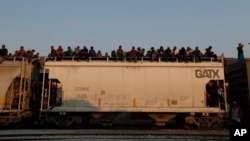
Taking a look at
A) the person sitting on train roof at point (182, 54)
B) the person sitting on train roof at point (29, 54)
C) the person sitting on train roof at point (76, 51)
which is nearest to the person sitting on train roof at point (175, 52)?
the person sitting on train roof at point (182, 54)

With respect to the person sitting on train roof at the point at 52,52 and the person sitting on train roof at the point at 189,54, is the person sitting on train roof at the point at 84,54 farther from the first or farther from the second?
the person sitting on train roof at the point at 189,54

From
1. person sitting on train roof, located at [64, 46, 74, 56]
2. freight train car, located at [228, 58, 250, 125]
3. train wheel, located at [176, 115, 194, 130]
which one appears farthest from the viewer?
person sitting on train roof, located at [64, 46, 74, 56]

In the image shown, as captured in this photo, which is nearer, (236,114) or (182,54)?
(236,114)

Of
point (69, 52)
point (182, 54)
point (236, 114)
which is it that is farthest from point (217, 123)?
point (69, 52)

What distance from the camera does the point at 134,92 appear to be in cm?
1305

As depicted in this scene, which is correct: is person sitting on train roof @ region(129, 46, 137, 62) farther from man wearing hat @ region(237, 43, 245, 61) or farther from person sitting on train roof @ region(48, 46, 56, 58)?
man wearing hat @ region(237, 43, 245, 61)

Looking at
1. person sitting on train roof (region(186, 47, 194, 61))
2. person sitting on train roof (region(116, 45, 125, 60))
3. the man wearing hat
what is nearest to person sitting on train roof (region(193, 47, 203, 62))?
person sitting on train roof (region(186, 47, 194, 61))

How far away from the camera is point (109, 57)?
13625mm

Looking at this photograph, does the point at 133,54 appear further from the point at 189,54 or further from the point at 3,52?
the point at 3,52

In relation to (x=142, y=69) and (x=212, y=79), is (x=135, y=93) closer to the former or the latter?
(x=142, y=69)

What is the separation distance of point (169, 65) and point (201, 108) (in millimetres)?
2811

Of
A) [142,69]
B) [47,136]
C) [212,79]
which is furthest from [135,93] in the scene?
[47,136]

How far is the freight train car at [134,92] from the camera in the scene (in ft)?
42.2

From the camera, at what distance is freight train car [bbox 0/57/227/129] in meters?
12.9
